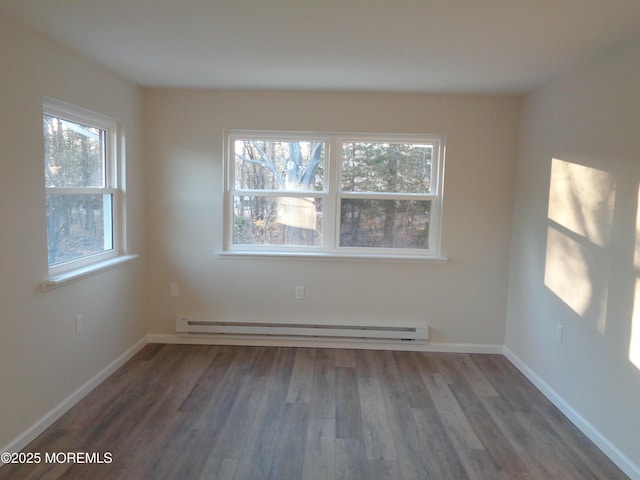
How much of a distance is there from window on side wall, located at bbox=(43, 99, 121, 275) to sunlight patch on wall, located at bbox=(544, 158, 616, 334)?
327cm

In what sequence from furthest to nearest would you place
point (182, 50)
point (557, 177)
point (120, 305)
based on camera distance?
A: 1. point (120, 305)
2. point (557, 177)
3. point (182, 50)

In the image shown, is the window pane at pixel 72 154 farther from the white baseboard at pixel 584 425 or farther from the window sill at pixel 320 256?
the white baseboard at pixel 584 425

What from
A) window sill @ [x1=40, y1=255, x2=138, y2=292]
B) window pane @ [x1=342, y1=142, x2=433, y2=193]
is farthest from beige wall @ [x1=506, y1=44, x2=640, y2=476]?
window sill @ [x1=40, y1=255, x2=138, y2=292]

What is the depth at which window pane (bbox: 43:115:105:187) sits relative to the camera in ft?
8.61

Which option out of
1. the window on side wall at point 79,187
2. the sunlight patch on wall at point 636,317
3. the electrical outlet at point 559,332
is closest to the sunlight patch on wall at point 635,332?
the sunlight patch on wall at point 636,317

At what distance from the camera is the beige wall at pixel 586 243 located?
2.31 m

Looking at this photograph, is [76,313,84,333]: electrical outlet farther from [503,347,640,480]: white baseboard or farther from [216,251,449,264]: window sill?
[503,347,640,480]: white baseboard

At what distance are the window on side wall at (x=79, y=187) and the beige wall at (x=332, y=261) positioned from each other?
51 cm

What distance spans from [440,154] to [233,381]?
8.39 ft

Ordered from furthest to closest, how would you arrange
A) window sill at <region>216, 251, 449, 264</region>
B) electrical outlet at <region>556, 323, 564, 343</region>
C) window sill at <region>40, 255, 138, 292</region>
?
window sill at <region>216, 251, 449, 264</region> → electrical outlet at <region>556, 323, 564, 343</region> → window sill at <region>40, 255, 138, 292</region>

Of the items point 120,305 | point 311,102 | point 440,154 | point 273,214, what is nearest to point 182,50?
point 311,102

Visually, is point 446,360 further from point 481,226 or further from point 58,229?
point 58,229

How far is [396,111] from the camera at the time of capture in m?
3.71

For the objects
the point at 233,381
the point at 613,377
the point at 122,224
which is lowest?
the point at 233,381
